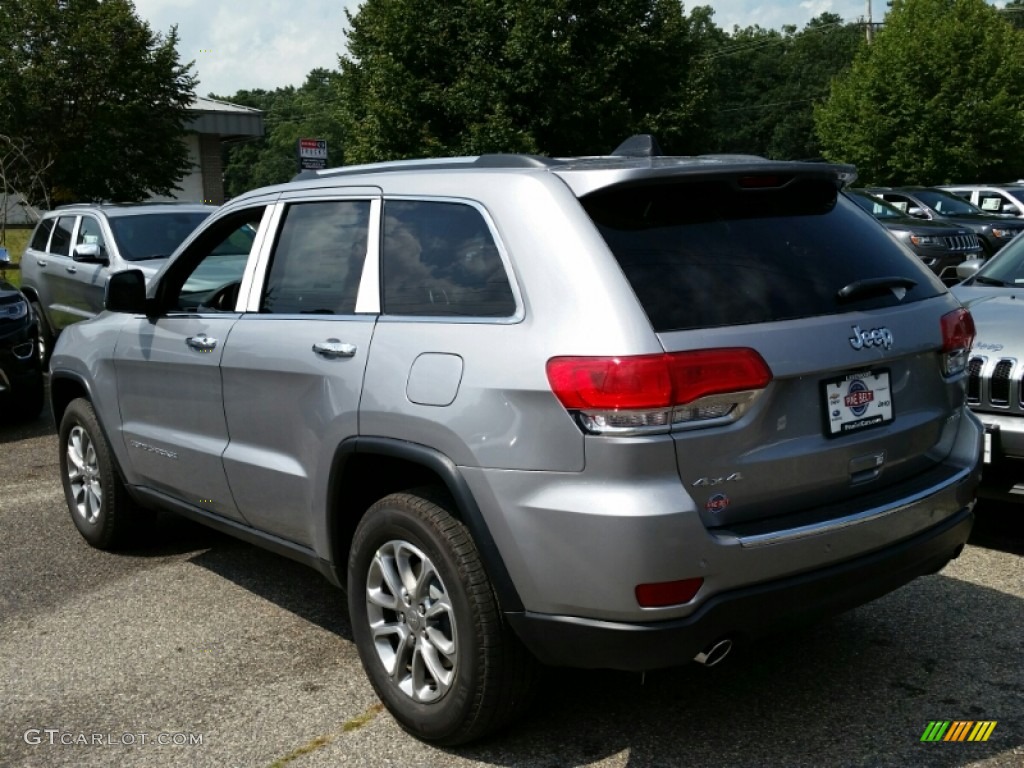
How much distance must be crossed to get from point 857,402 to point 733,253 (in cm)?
57

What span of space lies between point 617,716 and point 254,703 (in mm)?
1245

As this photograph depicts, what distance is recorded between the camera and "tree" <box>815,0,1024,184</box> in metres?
40.5

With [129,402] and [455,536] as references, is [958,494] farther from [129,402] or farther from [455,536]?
[129,402]

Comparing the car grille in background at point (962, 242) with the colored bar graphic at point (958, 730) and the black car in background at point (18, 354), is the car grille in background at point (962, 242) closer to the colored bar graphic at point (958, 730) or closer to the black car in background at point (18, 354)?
the black car in background at point (18, 354)

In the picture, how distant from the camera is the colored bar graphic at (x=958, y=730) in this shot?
139 inches

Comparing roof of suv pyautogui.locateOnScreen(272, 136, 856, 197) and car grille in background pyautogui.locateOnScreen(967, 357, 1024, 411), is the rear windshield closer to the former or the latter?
roof of suv pyautogui.locateOnScreen(272, 136, 856, 197)

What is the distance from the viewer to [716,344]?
Answer: 3086 millimetres

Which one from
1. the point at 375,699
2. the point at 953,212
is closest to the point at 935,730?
the point at 375,699

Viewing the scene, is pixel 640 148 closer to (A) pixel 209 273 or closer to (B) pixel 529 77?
(A) pixel 209 273

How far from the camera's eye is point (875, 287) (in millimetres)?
3551

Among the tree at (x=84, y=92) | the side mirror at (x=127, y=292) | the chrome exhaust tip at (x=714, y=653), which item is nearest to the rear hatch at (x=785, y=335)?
the chrome exhaust tip at (x=714, y=653)

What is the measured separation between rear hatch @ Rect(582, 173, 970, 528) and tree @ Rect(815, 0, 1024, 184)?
40077mm

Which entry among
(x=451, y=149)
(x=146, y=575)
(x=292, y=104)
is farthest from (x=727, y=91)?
(x=146, y=575)

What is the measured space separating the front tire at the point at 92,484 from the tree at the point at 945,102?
129 ft
